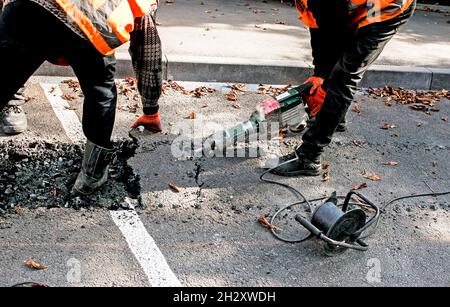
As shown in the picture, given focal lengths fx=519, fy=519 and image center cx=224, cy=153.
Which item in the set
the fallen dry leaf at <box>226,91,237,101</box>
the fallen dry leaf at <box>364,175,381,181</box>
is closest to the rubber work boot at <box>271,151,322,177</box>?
the fallen dry leaf at <box>364,175,381,181</box>

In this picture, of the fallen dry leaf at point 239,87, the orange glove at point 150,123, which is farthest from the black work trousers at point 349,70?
the fallen dry leaf at point 239,87

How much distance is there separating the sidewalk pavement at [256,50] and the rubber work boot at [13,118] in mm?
1397

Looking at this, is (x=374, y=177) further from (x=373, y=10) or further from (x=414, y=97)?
(x=414, y=97)

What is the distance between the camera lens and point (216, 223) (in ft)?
10.8

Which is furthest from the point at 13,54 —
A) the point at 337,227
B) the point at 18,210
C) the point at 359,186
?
the point at 359,186

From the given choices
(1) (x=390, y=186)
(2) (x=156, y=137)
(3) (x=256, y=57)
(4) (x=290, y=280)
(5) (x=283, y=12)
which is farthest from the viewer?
(5) (x=283, y=12)

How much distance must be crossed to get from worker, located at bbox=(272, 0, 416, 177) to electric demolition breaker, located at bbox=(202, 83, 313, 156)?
145mm

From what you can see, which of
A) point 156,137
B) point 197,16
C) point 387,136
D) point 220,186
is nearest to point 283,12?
point 197,16

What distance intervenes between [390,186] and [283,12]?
226 inches

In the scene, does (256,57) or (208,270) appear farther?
(256,57)

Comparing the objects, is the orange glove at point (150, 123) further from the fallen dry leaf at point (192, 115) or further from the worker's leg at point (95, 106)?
the worker's leg at point (95, 106)

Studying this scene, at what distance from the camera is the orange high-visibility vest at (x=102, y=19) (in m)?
2.69

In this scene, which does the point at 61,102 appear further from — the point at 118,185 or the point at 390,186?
the point at 390,186

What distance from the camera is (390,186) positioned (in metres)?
3.94
